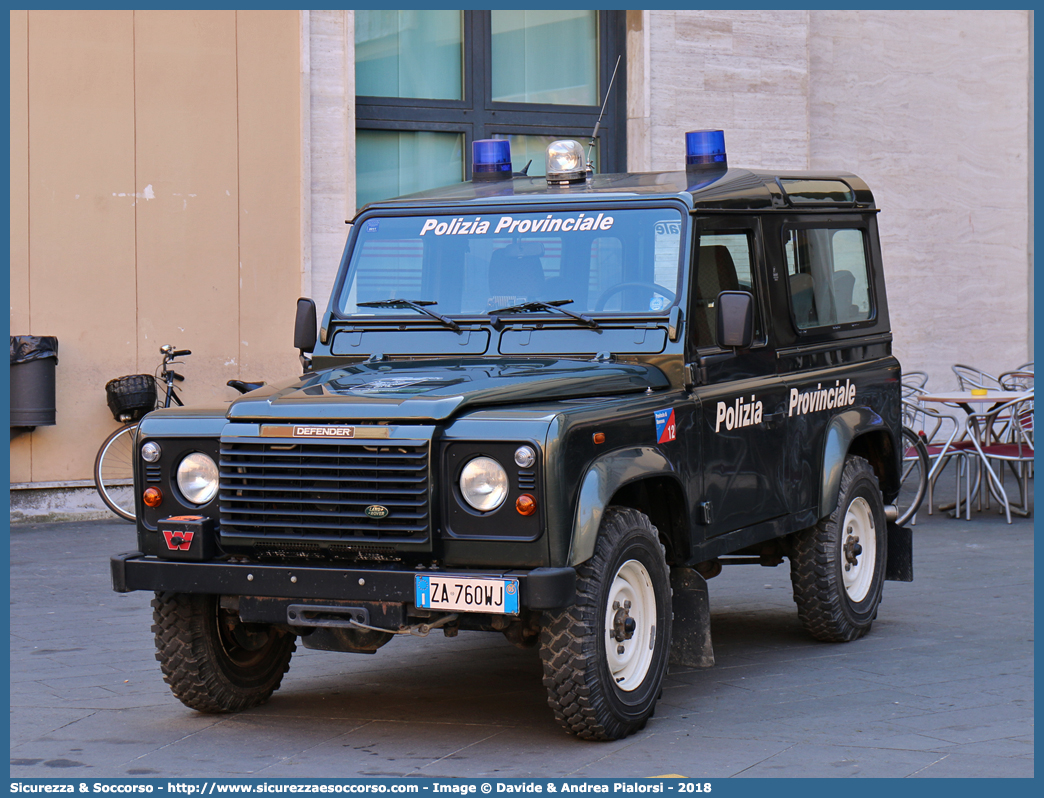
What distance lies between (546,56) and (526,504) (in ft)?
32.7

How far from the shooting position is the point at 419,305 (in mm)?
6504

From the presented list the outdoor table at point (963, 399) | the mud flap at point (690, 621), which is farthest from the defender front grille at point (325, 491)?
the outdoor table at point (963, 399)

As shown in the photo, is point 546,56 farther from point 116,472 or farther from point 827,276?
point 827,276

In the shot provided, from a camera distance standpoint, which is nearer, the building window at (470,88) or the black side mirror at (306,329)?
the black side mirror at (306,329)

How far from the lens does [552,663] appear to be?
17.1 ft

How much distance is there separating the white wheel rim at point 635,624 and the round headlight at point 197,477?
161cm

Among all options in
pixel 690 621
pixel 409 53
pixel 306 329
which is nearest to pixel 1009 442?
pixel 409 53

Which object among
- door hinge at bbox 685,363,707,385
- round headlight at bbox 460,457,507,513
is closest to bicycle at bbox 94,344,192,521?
door hinge at bbox 685,363,707,385

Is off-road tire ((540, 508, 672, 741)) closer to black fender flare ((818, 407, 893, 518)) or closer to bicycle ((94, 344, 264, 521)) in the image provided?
black fender flare ((818, 407, 893, 518))

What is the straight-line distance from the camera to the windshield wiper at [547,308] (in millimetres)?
6211

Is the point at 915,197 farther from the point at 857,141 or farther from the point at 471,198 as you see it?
the point at 471,198

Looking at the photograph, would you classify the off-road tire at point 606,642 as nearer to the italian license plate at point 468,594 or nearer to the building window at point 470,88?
the italian license plate at point 468,594

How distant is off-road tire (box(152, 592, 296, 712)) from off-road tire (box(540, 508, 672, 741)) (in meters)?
1.46

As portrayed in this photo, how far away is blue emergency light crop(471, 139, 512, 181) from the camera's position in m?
7.44
